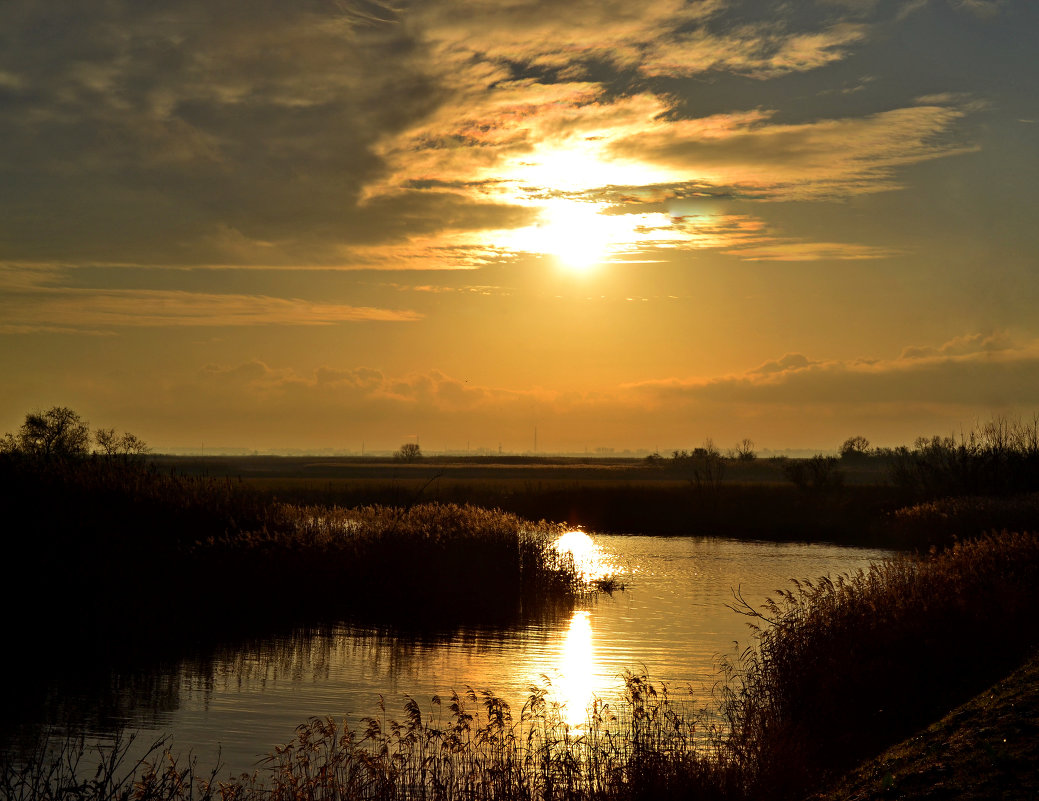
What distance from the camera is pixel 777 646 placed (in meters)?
16.9

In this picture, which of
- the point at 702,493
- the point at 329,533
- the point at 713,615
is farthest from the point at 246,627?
the point at 702,493

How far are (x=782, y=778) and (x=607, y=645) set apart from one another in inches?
472

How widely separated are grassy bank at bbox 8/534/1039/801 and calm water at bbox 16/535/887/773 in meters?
1.06

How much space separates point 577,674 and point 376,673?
435 centimetres

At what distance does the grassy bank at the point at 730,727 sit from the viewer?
11.4m

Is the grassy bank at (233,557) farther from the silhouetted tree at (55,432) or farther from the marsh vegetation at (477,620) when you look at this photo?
the silhouetted tree at (55,432)

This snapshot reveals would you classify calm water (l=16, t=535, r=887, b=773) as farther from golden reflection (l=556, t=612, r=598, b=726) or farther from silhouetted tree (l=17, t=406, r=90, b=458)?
silhouetted tree (l=17, t=406, r=90, b=458)

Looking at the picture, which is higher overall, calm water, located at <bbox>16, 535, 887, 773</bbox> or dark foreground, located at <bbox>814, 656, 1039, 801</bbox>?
dark foreground, located at <bbox>814, 656, 1039, 801</bbox>

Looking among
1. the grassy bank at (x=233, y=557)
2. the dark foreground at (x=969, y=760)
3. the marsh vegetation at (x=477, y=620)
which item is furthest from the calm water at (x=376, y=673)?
the dark foreground at (x=969, y=760)

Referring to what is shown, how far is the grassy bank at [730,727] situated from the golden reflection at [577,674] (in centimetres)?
47

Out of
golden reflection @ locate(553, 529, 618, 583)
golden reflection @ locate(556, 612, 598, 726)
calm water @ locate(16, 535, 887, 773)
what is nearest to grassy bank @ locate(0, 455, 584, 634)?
golden reflection @ locate(553, 529, 618, 583)

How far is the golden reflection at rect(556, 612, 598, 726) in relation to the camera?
54.9 ft

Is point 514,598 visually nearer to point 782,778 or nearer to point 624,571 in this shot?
point 624,571

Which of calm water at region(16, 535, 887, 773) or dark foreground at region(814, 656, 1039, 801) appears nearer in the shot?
dark foreground at region(814, 656, 1039, 801)
